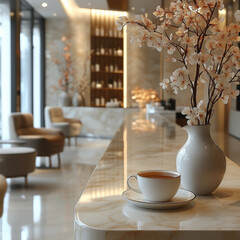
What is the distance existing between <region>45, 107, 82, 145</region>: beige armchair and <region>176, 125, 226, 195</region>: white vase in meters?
8.24

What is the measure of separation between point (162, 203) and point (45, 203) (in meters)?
3.58

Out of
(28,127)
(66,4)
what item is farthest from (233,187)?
(66,4)

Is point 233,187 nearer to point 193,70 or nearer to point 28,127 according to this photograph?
point 193,70

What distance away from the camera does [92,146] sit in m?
9.65

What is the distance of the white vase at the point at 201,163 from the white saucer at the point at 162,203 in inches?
2.0

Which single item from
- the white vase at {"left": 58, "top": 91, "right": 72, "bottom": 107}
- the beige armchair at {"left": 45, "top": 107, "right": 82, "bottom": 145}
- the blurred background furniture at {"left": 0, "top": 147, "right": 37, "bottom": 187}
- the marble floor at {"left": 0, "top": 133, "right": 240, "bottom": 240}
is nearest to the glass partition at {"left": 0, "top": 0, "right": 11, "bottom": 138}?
the beige armchair at {"left": 45, "top": 107, "right": 82, "bottom": 145}

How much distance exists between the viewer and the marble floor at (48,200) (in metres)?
3.49

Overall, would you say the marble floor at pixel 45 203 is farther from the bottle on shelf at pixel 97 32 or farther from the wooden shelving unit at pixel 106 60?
the bottle on shelf at pixel 97 32

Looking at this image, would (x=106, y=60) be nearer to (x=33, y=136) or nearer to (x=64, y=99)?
(x=64, y=99)

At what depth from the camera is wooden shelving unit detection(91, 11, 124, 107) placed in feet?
39.1

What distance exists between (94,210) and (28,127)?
6184 millimetres

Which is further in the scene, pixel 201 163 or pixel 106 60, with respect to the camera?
pixel 106 60

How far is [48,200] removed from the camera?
15.5 feet

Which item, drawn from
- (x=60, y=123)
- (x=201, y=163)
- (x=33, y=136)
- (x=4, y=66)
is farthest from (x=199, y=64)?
(x=60, y=123)
